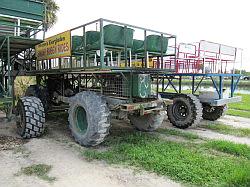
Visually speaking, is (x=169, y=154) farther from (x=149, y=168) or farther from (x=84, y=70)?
(x=84, y=70)

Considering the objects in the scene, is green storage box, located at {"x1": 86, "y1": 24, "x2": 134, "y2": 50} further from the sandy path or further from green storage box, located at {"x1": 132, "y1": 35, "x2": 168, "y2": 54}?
→ the sandy path

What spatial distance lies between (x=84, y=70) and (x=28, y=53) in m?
3.49

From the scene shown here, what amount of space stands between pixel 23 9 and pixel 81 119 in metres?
3.02

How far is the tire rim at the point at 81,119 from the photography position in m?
6.25

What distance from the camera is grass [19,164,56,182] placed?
4.15 meters

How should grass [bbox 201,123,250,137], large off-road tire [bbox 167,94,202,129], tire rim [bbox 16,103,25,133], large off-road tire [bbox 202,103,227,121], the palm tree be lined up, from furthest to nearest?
the palm tree < large off-road tire [bbox 202,103,227,121] < large off-road tire [bbox 167,94,202,129] < grass [bbox 201,123,250,137] < tire rim [bbox 16,103,25,133]

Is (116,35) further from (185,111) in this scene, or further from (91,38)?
(185,111)

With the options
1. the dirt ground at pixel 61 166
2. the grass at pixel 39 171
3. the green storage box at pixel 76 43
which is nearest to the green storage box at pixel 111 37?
the green storage box at pixel 76 43

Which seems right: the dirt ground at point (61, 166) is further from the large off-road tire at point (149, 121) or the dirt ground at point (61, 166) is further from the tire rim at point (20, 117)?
the large off-road tire at point (149, 121)

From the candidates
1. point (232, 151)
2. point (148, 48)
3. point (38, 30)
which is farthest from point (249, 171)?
point (38, 30)

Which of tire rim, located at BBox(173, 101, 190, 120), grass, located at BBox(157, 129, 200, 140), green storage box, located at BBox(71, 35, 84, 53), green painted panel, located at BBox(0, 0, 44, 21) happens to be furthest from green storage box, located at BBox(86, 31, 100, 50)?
tire rim, located at BBox(173, 101, 190, 120)

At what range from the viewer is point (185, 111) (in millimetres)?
8227

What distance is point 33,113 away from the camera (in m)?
6.28

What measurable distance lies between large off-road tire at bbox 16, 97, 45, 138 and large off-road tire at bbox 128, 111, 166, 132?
2.42 m
